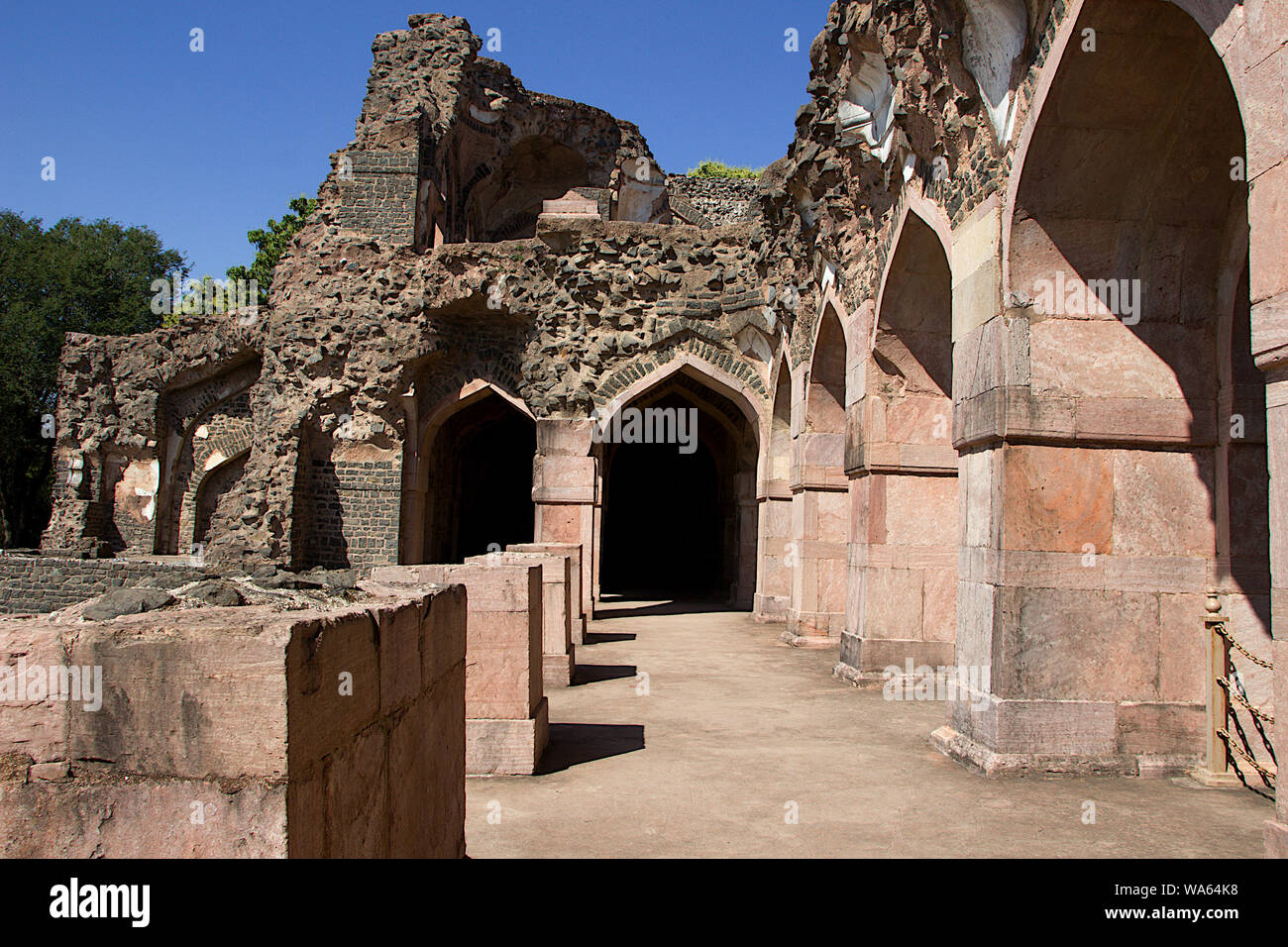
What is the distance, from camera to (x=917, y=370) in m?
8.25

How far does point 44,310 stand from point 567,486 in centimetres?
2219

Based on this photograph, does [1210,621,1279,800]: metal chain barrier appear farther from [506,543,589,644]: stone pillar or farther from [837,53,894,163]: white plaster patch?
[506,543,589,644]: stone pillar

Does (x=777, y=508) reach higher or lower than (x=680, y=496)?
lower

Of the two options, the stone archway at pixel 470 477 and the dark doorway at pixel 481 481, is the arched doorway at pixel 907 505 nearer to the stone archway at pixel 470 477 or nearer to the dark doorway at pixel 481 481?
the stone archway at pixel 470 477

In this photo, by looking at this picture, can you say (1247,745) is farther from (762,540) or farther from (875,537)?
(762,540)

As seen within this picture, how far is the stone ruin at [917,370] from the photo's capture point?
4883 mm

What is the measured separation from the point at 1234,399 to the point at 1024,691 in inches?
77.6

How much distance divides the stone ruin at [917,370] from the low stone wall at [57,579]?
6cm

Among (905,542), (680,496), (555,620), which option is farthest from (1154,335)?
(680,496)

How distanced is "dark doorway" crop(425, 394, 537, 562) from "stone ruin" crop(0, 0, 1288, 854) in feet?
1.74

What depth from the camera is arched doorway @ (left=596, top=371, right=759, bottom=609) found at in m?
16.4

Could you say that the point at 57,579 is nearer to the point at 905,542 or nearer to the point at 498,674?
the point at 498,674

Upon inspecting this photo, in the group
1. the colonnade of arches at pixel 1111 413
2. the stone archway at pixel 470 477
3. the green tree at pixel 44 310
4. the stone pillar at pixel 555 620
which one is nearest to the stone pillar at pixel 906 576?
the colonnade of arches at pixel 1111 413

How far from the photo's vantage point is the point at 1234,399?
16.7ft
